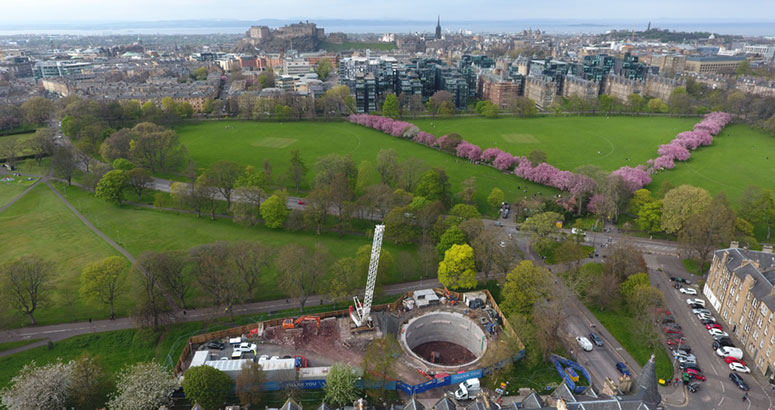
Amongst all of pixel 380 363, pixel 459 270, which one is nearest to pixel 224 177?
pixel 459 270

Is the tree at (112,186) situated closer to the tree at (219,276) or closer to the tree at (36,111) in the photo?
the tree at (219,276)

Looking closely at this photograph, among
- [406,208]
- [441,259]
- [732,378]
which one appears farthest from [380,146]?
[732,378]

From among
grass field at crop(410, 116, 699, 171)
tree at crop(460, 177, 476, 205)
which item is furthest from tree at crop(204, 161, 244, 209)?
grass field at crop(410, 116, 699, 171)

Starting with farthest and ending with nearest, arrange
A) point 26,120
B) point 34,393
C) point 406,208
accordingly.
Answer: point 26,120, point 406,208, point 34,393

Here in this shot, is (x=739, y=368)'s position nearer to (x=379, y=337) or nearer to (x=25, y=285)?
(x=379, y=337)

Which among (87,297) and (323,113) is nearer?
(87,297)

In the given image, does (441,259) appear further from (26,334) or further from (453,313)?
(26,334)

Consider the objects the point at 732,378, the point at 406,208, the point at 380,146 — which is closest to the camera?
the point at 732,378

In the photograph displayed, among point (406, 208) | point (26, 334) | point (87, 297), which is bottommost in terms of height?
point (26, 334)
